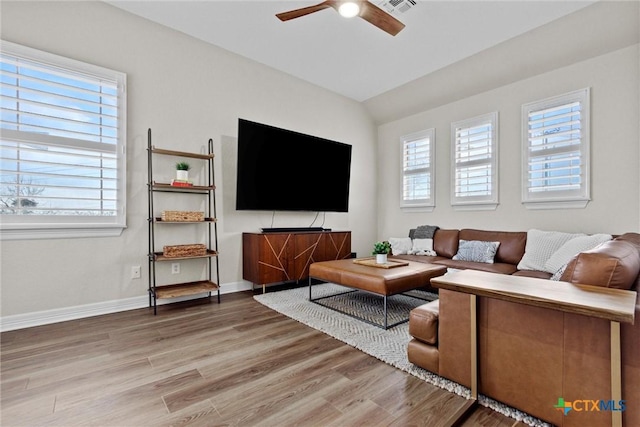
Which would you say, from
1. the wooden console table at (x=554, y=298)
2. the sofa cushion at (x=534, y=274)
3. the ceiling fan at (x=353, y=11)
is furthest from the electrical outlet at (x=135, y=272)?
the sofa cushion at (x=534, y=274)

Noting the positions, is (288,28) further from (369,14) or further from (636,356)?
(636,356)

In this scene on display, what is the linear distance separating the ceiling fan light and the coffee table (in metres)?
2.13

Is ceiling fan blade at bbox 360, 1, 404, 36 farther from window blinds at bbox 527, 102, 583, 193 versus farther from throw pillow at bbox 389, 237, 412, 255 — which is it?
throw pillow at bbox 389, 237, 412, 255

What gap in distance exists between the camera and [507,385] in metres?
1.48

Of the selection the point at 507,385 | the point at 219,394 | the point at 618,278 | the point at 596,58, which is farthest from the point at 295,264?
the point at 596,58

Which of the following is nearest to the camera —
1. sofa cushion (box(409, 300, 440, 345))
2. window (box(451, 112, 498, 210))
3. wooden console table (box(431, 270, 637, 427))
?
wooden console table (box(431, 270, 637, 427))

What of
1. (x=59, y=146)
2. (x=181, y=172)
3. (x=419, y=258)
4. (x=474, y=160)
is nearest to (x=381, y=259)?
(x=419, y=258)

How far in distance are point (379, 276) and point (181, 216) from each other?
2.08 meters

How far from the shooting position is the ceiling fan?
2.29m

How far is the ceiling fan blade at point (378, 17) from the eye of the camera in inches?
92.7

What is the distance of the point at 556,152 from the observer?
3.63 m

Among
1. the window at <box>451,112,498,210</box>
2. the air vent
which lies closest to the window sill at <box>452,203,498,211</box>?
the window at <box>451,112,498,210</box>

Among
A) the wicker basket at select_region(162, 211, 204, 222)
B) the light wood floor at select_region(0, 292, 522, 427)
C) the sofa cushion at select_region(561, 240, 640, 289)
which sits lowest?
the light wood floor at select_region(0, 292, 522, 427)

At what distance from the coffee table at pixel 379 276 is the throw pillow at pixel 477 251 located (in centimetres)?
82
